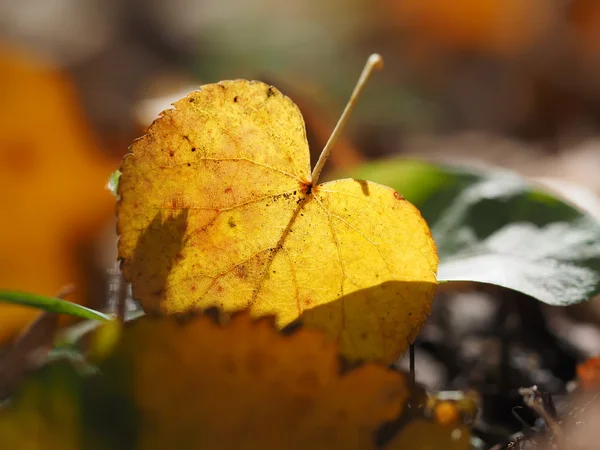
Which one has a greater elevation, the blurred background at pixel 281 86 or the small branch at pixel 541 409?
the blurred background at pixel 281 86

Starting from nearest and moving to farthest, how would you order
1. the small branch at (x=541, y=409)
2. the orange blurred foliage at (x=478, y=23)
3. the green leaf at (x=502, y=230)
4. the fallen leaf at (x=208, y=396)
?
1. the fallen leaf at (x=208, y=396)
2. the small branch at (x=541, y=409)
3. the green leaf at (x=502, y=230)
4. the orange blurred foliage at (x=478, y=23)

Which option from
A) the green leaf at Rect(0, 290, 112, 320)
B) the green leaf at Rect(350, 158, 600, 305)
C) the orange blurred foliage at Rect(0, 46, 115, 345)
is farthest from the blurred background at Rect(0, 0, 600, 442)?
the green leaf at Rect(0, 290, 112, 320)

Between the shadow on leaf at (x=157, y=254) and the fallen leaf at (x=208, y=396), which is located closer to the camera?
the fallen leaf at (x=208, y=396)

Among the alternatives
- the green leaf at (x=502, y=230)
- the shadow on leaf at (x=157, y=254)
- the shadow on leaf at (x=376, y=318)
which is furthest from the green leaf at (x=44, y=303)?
the green leaf at (x=502, y=230)

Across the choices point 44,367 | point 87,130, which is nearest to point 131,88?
point 87,130

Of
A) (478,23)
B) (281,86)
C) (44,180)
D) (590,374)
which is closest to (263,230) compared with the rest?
(590,374)

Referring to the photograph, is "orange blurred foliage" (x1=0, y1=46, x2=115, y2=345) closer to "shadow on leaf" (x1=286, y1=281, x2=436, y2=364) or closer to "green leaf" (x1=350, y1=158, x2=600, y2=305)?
"green leaf" (x1=350, y1=158, x2=600, y2=305)

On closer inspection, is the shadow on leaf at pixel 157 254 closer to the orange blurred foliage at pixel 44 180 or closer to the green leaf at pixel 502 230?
the green leaf at pixel 502 230
